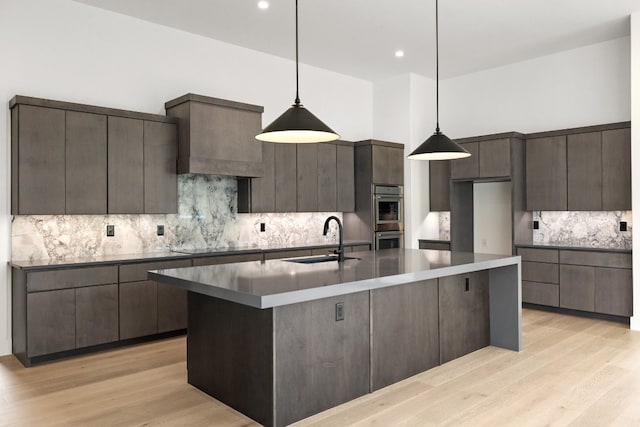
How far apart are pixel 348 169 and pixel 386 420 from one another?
471cm

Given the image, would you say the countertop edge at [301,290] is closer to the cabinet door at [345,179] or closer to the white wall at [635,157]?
the white wall at [635,157]

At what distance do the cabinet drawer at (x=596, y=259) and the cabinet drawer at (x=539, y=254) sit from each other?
10 centimetres

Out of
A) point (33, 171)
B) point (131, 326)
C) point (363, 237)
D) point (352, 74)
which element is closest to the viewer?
point (33, 171)

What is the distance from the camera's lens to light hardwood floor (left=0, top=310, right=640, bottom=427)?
10.3 feet

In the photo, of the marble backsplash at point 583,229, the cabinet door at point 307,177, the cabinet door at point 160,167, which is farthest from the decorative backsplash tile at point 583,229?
the cabinet door at point 160,167

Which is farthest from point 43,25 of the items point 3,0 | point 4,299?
point 4,299

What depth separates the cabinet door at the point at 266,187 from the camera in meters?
6.25

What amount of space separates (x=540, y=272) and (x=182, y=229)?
4628 millimetres

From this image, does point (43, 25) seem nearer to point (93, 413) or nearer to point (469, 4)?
point (93, 413)

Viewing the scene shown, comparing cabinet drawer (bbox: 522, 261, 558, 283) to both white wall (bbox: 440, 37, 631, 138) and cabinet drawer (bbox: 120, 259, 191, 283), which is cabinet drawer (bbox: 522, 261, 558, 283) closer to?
white wall (bbox: 440, 37, 631, 138)

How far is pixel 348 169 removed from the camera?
24.2ft

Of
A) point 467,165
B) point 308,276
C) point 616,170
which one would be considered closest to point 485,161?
point 467,165

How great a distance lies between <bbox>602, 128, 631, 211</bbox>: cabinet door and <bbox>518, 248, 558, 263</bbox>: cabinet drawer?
0.82 m

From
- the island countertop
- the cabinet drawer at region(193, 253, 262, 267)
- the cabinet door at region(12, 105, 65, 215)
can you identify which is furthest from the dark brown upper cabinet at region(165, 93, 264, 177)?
the island countertop
